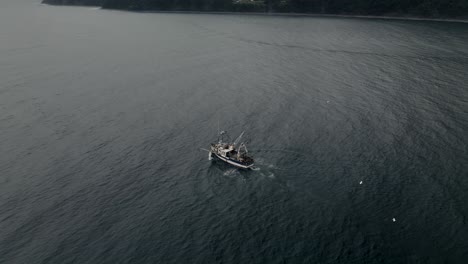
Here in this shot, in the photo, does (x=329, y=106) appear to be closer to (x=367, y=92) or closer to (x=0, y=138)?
(x=367, y=92)

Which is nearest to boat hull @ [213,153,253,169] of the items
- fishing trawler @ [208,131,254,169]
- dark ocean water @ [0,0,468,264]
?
fishing trawler @ [208,131,254,169]

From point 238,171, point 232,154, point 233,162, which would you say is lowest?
point 238,171

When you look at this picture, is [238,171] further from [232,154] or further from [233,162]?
[232,154]

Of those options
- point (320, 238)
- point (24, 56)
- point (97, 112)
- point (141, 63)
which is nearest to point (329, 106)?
point (320, 238)

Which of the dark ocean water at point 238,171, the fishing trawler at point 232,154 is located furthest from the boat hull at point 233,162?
the dark ocean water at point 238,171

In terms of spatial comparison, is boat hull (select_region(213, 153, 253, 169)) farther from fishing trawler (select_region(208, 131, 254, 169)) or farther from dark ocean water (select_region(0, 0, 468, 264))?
dark ocean water (select_region(0, 0, 468, 264))

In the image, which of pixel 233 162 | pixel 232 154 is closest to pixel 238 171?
pixel 233 162

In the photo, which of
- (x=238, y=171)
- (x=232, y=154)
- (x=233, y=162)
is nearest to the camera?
(x=238, y=171)
